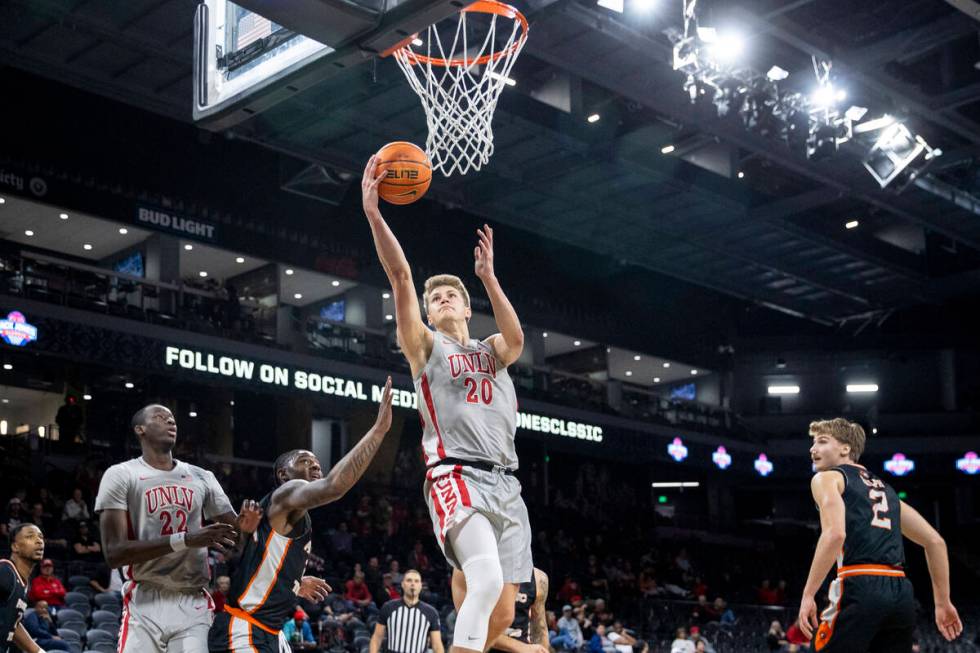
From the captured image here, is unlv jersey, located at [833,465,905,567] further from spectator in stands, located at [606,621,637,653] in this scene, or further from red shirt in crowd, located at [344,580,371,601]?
spectator in stands, located at [606,621,637,653]

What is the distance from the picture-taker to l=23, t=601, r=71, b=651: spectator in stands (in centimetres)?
1134

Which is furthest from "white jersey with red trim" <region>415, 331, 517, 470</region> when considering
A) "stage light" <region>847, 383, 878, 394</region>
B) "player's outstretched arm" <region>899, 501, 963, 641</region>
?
"stage light" <region>847, 383, 878, 394</region>

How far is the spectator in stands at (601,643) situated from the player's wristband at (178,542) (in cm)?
1314

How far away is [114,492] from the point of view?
18.9 ft

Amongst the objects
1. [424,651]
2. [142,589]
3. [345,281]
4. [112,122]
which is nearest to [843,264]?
[345,281]

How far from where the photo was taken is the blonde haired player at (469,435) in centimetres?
511

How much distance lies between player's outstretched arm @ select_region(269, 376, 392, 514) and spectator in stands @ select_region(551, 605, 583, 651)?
12.6 meters

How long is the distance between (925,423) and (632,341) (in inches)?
384

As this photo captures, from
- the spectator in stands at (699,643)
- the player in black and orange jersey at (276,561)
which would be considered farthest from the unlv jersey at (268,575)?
the spectator in stands at (699,643)

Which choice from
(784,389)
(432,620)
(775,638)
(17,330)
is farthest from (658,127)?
(784,389)

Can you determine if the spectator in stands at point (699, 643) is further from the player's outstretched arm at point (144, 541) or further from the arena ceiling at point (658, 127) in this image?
the player's outstretched arm at point (144, 541)

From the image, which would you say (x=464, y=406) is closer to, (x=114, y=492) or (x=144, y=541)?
(x=144, y=541)

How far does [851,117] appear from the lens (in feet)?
67.8

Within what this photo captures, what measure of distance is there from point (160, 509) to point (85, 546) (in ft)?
36.6
